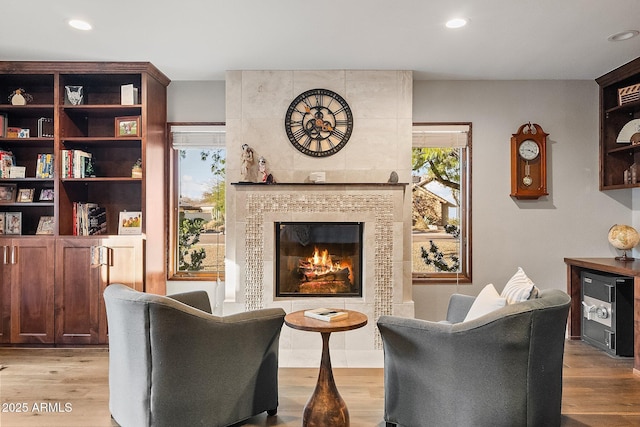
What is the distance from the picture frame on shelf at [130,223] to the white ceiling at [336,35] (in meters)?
1.45

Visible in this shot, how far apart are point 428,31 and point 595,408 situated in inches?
111

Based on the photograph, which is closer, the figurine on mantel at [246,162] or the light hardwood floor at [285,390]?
the light hardwood floor at [285,390]

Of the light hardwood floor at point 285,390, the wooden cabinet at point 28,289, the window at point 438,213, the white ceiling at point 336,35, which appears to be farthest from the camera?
the window at point 438,213

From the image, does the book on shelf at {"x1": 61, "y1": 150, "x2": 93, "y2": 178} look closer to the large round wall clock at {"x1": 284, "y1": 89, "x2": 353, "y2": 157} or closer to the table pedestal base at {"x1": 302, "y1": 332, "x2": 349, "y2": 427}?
the large round wall clock at {"x1": 284, "y1": 89, "x2": 353, "y2": 157}

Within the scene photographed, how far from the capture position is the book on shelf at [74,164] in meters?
3.93

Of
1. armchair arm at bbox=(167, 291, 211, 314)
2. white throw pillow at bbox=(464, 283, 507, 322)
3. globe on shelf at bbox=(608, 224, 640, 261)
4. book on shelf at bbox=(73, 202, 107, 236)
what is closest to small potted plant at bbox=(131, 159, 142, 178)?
book on shelf at bbox=(73, 202, 107, 236)

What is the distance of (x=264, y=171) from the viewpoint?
3.96 meters

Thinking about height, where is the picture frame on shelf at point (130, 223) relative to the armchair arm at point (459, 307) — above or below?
above

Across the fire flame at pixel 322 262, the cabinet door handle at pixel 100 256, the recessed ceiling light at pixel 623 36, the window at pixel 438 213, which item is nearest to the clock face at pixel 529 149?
the window at pixel 438 213

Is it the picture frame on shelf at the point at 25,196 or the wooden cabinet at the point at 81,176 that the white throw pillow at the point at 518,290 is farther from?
the picture frame on shelf at the point at 25,196

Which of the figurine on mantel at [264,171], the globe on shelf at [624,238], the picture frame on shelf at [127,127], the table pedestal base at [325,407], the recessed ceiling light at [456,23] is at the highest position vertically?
the recessed ceiling light at [456,23]

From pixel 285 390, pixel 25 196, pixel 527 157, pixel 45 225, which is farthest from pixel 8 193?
pixel 527 157

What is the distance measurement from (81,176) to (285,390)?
9.01ft

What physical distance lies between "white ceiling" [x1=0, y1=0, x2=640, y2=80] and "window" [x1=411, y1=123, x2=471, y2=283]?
33.3 inches
